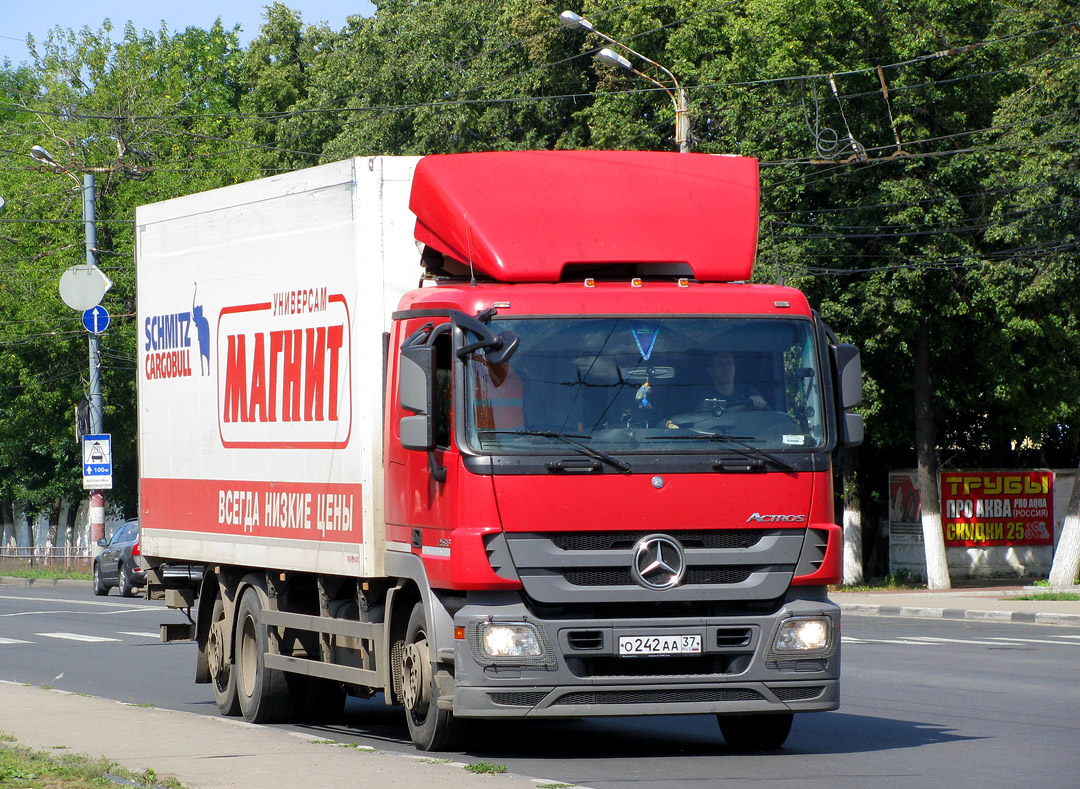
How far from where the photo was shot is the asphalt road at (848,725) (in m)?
9.20

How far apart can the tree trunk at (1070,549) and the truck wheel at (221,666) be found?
20518 mm

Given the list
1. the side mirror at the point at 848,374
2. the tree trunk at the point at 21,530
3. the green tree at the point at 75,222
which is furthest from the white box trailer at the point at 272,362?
the tree trunk at the point at 21,530

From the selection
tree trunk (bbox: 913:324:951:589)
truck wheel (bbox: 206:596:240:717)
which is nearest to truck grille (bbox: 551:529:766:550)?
truck wheel (bbox: 206:596:240:717)

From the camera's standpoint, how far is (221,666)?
1301 cm

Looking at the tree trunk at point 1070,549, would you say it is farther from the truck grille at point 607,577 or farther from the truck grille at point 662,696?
the truck grille at point 607,577

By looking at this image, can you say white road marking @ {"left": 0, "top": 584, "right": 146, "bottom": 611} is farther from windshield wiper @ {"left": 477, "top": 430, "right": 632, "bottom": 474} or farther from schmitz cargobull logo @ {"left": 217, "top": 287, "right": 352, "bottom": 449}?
windshield wiper @ {"left": 477, "top": 430, "right": 632, "bottom": 474}

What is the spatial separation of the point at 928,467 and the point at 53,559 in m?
28.0

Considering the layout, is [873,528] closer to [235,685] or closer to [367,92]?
[367,92]

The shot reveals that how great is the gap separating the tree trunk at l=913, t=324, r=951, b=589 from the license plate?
23.3 metres

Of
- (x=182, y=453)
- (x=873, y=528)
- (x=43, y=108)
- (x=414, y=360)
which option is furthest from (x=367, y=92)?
(x=414, y=360)

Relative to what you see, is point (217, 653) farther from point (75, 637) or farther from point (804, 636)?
point (75, 637)

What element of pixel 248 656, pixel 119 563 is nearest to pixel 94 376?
pixel 119 563

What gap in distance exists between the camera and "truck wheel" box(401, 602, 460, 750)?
9680mm

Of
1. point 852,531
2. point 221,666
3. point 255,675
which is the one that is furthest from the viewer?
point 852,531
